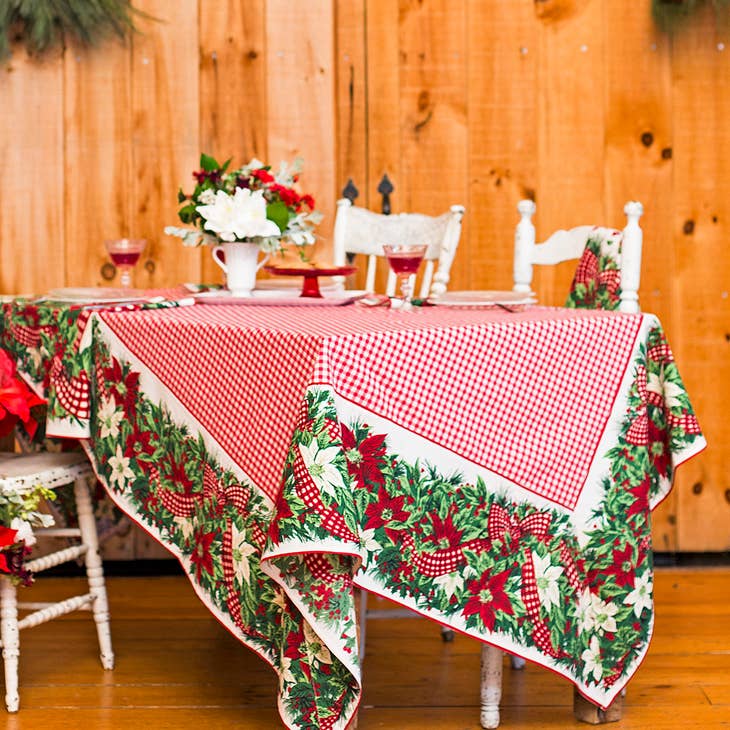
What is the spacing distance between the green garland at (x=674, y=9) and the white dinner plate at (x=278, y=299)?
1377mm

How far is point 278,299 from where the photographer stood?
2.33 meters

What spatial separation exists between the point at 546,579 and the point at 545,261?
0.92 meters

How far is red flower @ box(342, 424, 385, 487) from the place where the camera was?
70.3 inches

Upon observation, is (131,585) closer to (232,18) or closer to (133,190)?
(133,190)

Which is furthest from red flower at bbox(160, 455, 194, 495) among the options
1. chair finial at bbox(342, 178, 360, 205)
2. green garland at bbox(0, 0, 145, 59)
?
green garland at bbox(0, 0, 145, 59)

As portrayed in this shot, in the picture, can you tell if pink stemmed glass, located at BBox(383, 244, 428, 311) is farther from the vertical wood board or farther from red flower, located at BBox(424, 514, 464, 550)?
the vertical wood board

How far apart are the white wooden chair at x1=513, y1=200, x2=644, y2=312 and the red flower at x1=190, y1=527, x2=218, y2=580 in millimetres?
947

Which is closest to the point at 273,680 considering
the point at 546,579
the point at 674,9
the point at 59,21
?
the point at 546,579

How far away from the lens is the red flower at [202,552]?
A: 2.00 metres

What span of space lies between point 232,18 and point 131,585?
1.61 meters

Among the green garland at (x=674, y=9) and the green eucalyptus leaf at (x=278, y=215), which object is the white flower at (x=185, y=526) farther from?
the green garland at (x=674, y=9)

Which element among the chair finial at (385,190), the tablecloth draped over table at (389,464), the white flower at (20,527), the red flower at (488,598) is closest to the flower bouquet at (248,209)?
the tablecloth draped over table at (389,464)

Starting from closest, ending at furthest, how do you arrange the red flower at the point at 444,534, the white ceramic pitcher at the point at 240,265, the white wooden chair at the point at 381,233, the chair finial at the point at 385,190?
1. the red flower at the point at 444,534
2. the white ceramic pitcher at the point at 240,265
3. the white wooden chair at the point at 381,233
4. the chair finial at the point at 385,190

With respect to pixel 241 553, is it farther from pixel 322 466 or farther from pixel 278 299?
pixel 278 299
